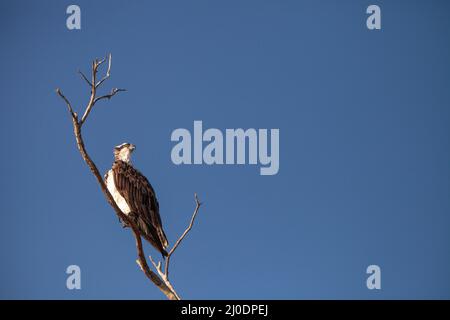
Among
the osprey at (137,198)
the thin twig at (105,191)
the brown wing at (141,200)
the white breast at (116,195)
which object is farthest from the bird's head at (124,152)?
the thin twig at (105,191)

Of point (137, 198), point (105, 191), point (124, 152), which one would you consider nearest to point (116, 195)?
point (137, 198)

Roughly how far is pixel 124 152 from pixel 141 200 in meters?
0.95

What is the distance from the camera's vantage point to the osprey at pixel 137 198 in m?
9.94

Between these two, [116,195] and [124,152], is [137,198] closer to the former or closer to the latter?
[116,195]

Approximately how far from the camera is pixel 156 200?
1034 cm

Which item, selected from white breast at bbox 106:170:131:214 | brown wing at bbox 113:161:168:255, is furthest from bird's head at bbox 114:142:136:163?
white breast at bbox 106:170:131:214

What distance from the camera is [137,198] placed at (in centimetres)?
1027

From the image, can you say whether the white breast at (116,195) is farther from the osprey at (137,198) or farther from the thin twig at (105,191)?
the thin twig at (105,191)

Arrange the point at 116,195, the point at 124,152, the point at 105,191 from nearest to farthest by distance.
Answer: the point at 105,191
the point at 116,195
the point at 124,152

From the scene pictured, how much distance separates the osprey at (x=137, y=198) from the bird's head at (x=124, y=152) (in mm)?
15

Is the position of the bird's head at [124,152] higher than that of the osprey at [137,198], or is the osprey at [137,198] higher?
the bird's head at [124,152]

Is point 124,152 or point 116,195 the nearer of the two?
point 116,195

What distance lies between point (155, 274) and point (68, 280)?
154 inches
